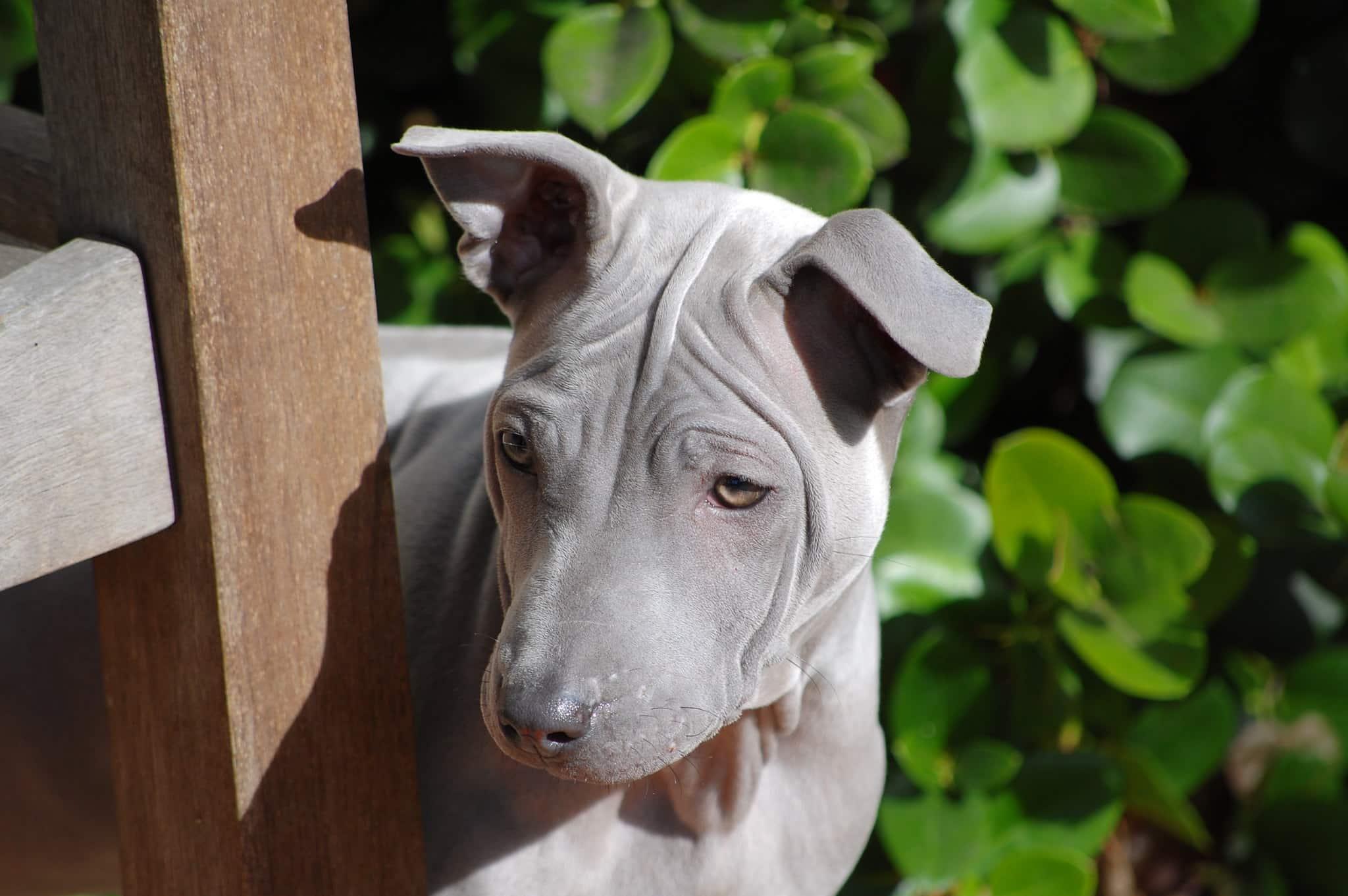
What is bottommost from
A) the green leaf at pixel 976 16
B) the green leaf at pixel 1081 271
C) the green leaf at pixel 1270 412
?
the green leaf at pixel 1270 412

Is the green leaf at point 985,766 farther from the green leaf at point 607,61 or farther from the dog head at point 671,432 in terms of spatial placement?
the green leaf at point 607,61

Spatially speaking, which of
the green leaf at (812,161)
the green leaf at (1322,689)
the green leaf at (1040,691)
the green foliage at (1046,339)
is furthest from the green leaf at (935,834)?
the green leaf at (812,161)

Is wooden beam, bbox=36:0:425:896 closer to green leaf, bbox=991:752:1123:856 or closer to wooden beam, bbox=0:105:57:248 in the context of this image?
wooden beam, bbox=0:105:57:248

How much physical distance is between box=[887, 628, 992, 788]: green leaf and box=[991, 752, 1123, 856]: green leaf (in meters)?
0.12

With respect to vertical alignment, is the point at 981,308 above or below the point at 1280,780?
above

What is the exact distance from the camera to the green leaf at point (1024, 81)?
1817mm

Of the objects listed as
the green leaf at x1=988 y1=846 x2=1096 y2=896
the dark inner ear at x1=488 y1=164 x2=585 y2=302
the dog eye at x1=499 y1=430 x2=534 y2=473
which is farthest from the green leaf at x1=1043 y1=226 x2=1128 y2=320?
the dog eye at x1=499 y1=430 x2=534 y2=473

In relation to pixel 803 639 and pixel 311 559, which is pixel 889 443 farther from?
pixel 311 559

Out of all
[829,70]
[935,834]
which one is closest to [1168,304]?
[829,70]

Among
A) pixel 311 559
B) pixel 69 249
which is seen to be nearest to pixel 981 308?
pixel 311 559

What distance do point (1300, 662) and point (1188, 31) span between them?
1017 mm

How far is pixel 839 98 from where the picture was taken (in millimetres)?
1782

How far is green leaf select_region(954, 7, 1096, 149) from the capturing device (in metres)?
1.82

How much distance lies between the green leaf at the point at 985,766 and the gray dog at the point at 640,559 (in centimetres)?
59
